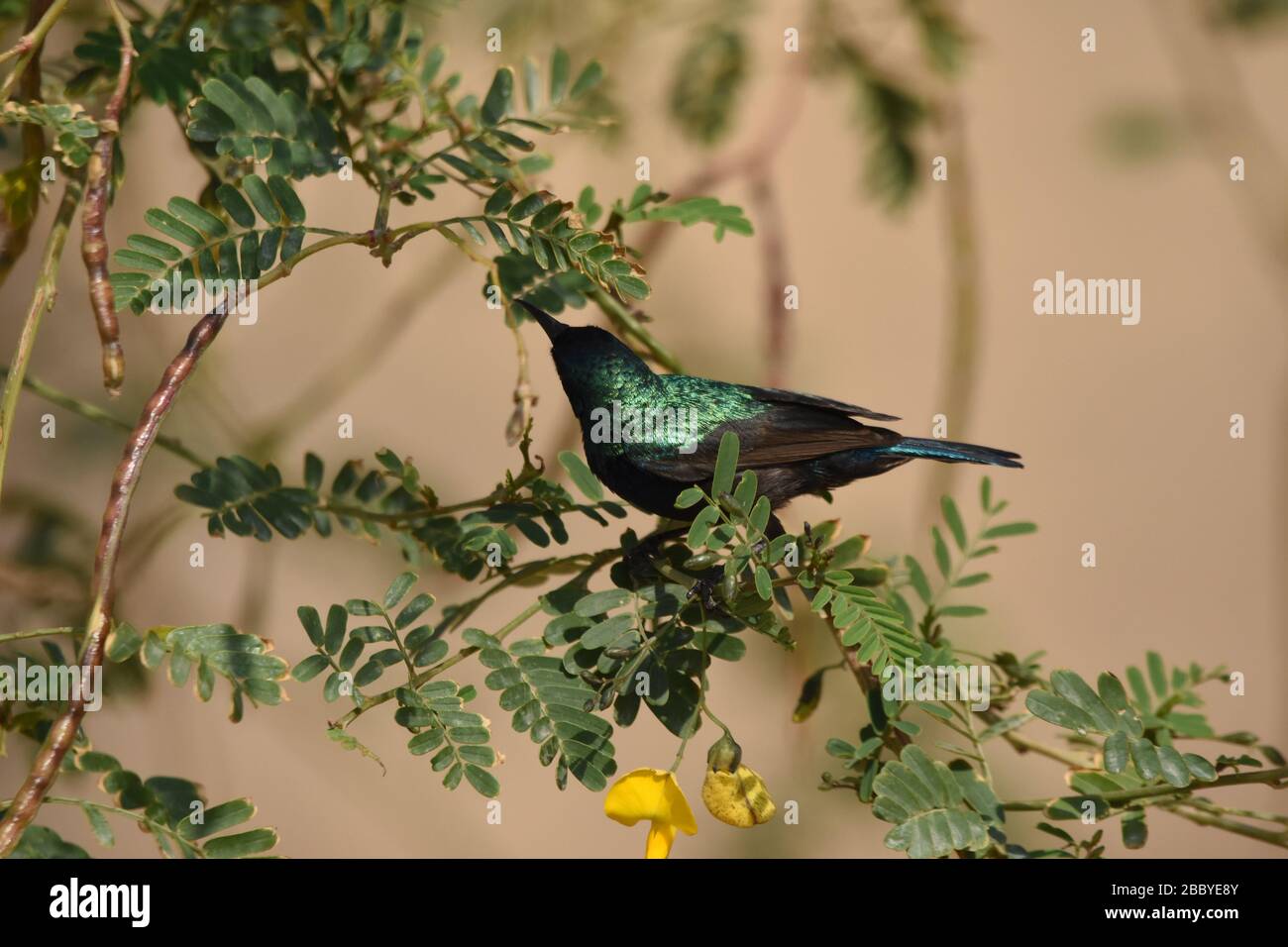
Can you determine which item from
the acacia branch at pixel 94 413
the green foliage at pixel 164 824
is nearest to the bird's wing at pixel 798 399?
the acacia branch at pixel 94 413

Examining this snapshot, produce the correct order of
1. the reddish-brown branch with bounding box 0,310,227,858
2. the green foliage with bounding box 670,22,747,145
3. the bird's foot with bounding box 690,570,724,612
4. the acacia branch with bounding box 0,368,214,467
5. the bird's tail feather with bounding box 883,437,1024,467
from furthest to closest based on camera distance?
the green foliage with bounding box 670,22,747,145
the bird's tail feather with bounding box 883,437,1024,467
the acacia branch with bounding box 0,368,214,467
the bird's foot with bounding box 690,570,724,612
the reddish-brown branch with bounding box 0,310,227,858

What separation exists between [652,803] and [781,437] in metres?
0.68

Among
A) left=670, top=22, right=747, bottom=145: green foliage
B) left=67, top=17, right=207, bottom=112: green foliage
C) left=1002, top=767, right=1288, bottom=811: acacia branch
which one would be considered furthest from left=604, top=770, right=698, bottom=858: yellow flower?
left=670, top=22, right=747, bottom=145: green foliage

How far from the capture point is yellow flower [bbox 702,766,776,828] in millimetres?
1321

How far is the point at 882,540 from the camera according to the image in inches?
121

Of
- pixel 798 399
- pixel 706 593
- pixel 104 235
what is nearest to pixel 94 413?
pixel 104 235

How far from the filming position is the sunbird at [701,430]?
176cm

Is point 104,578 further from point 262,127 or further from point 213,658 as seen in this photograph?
point 262,127

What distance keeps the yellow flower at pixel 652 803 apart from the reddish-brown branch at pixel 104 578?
56cm

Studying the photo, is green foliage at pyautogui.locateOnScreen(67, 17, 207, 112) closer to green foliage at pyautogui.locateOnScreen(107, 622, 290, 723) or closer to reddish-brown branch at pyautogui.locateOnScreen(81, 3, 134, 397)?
reddish-brown branch at pyautogui.locateOnScreen(81, 3, 134, 397)

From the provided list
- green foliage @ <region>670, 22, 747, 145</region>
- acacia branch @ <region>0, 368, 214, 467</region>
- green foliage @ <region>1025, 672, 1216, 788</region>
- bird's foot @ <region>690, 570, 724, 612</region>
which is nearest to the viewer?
green foliage @ <region>1025, 672, 1216, 788</region>

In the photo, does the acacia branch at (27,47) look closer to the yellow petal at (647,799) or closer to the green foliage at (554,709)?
the green foliage at (554,709)

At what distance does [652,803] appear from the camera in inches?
51.0

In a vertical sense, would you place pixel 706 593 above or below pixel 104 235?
below
